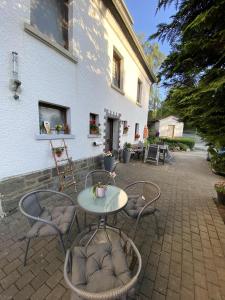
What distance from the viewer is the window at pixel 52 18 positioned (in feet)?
10.5

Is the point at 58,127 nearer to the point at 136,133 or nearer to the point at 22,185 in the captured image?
the point at 22,185

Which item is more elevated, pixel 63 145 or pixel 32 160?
pixel 63 145

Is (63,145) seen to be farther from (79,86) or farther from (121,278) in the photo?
(121,278)

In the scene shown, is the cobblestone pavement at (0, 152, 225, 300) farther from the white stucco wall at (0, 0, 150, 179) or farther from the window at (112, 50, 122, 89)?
the window at (112, 50, 122, 89)

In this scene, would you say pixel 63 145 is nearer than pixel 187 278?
No

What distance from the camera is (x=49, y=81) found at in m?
3.38

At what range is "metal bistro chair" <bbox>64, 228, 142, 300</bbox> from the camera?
1056mm

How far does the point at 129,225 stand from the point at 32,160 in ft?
7.46

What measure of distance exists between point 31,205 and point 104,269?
1.21 metres

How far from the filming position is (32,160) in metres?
3.20

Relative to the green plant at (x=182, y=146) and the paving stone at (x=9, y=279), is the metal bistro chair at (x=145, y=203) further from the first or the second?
the green plant at (x=182, y=146)

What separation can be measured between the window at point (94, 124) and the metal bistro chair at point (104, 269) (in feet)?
13.6

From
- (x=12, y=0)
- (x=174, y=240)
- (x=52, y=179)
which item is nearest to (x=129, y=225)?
(x=174, y=240)

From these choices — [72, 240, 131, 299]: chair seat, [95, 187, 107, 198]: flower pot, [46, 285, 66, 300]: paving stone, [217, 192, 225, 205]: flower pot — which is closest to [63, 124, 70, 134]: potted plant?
[95, 187, 107, 198]: flower pot
